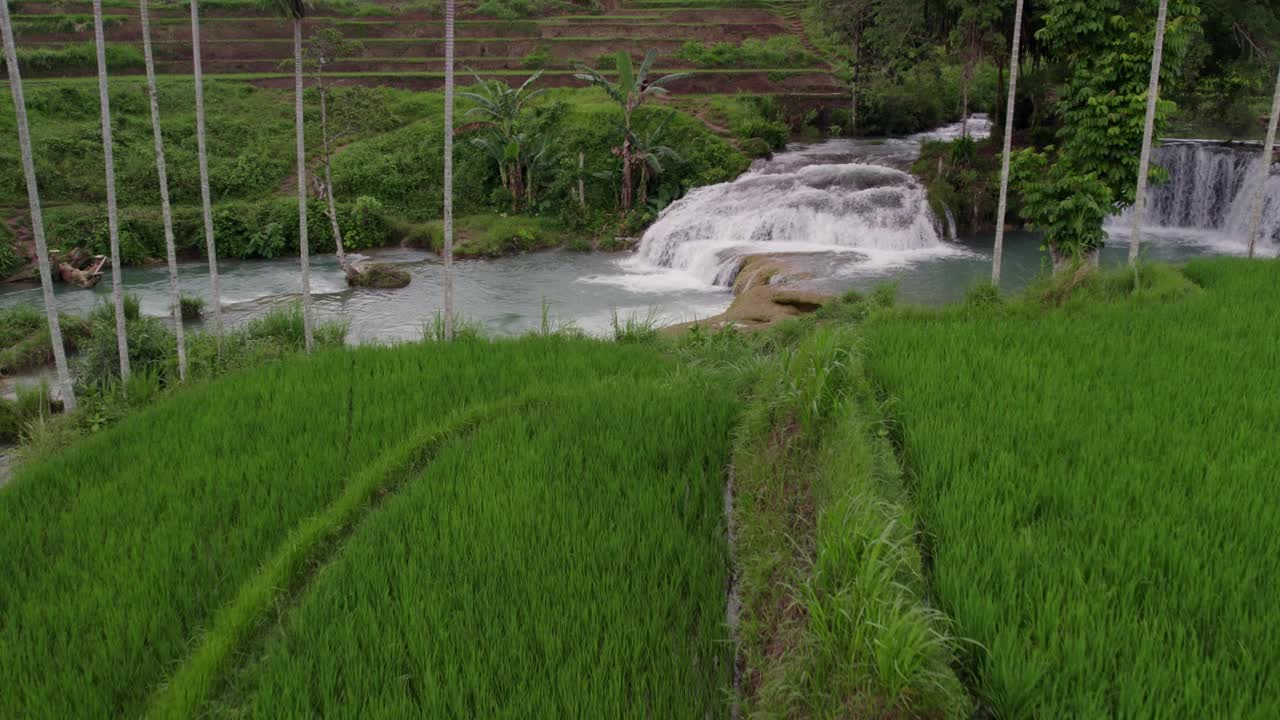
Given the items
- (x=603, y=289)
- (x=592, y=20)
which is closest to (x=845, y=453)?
(x=603, y=289)

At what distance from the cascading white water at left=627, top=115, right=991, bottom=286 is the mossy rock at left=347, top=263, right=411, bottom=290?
4.83 meters

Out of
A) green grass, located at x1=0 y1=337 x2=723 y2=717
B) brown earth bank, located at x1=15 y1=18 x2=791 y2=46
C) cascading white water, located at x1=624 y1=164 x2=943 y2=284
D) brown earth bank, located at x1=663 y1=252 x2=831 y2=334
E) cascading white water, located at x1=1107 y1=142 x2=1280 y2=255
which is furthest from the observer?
brown earth bank, located at x1=15 y1=18 x2=791 y2=46

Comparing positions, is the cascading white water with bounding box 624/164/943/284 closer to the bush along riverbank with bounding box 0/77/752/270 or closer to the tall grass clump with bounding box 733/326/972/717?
the bush along riverbank with bounding box 0/77/752/270

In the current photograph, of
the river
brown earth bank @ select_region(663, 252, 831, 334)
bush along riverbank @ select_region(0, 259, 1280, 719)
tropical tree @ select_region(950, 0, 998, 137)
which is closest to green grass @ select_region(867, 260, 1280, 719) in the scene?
bush along riverbank @ select_region(0, 259, 1280, 719)

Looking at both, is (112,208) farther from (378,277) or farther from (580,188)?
(580,188)

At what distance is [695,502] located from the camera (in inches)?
156

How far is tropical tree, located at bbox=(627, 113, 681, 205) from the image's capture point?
19.0m

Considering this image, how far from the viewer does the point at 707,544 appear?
141 inches

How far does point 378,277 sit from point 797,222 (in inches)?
334

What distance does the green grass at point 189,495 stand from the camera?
311 centimetres

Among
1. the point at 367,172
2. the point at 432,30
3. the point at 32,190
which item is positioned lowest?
the point at 32,190

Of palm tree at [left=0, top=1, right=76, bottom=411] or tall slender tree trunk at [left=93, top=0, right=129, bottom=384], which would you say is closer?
palm tree at [left=0, top=1, right=76, bottom=411]

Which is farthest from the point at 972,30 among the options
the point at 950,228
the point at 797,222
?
the point at 797,222

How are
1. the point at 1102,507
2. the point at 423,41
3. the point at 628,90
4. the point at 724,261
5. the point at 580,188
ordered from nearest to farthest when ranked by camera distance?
1. the point at 1102,507
2. the point at 724,261
3. the point at 628,90
4. the point at 580,188
5. the point at 423,41
